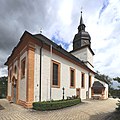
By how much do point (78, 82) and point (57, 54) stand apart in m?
9.41

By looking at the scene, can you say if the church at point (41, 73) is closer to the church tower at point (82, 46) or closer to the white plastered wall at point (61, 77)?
the white plastered wall at point (61, 77)

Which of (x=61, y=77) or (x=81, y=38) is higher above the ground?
(x=81, y=38)

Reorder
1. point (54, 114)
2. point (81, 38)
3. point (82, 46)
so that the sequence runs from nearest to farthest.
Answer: point (54, 114) → point (82, 46) → point (81, 38)

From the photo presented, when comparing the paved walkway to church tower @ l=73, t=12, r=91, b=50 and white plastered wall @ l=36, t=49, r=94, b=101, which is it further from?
church tower @ l=73, t=12, r=91, b=50

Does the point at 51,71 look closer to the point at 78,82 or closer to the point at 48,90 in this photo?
the point at 48,90

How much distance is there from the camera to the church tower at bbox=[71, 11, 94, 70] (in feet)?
122

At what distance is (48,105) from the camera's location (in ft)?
46.5

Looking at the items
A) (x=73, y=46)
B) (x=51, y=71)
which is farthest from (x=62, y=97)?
(x=73, y=46)

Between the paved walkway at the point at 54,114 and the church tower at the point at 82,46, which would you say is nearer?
the paved walkway at the point at 54,114

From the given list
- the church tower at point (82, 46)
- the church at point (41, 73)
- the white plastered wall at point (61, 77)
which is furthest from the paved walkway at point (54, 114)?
the church tower at point (82, 46)

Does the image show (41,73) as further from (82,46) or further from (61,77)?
(82,46)

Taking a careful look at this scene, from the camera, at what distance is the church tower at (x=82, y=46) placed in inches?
1465

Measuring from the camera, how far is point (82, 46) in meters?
37.2

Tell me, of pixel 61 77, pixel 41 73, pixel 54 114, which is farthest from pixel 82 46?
pixel 54 114
